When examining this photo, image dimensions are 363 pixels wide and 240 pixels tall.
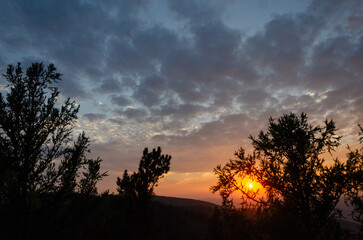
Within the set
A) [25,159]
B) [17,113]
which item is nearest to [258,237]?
[25,159]

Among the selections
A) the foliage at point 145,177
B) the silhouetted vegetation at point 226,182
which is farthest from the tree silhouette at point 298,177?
the foliage at point 145,177

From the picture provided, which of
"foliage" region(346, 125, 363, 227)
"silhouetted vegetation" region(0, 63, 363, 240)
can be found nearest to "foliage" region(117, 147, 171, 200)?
"silhouetted vegetation" region(0, 63, 363, 240)

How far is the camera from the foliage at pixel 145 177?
24.2 meters

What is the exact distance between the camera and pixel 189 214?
7894cm

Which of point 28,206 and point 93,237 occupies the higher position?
point 28,206

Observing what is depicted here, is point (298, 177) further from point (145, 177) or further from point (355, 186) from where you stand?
point (145, 177)

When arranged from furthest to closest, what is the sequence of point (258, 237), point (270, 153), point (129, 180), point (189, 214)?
point (189, 214)
point (129, 180)
point (270, 153)
point (258, 237)

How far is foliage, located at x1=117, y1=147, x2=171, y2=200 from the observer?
24.2 m

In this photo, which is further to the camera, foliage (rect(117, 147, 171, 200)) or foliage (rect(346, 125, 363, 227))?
foliage (rect(117, 147, 171, 200))

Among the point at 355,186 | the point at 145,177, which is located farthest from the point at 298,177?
the point at 145,177

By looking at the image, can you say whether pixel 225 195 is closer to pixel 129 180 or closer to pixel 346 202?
pixel 346 202

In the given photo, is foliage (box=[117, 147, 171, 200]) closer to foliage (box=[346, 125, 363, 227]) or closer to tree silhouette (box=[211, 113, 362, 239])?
tree silhouette (box=[211, 113, 362, 239])

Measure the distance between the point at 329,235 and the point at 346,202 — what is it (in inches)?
164

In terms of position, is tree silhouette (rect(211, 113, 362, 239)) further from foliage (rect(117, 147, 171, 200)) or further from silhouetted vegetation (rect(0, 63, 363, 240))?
foliage (rect(117, 147, 171, 200))
